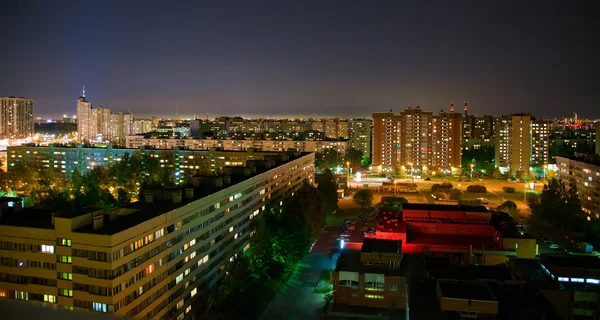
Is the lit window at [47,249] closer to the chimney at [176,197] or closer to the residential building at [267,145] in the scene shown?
the chimney at [176,197]

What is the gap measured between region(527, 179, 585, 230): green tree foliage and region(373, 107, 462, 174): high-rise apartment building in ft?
31.5

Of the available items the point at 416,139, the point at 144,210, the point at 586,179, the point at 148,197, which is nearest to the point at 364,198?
the point at 586,179

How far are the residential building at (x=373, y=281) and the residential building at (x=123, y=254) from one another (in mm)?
2056

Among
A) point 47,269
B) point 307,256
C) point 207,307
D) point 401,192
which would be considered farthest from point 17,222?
point 401,192

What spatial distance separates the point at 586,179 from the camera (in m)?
14.1

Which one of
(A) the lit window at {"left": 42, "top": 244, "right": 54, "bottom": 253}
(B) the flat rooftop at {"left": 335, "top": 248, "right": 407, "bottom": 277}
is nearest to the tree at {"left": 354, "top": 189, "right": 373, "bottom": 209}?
(B) the flat rooftop at {"left": 335, "top": 248, "right": 407, "bottom": 277}

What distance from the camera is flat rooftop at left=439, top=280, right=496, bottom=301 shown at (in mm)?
6012

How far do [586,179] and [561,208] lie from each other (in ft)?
5.95

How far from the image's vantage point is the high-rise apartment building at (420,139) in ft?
80.0

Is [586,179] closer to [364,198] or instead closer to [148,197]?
[364,198]

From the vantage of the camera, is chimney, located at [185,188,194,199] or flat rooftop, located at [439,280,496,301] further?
chimney, located at [185,188,194,199]

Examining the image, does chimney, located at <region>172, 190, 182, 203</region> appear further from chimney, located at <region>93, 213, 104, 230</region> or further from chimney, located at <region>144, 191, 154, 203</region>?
chimney, located at <region>93, 213, 104, 230</region>

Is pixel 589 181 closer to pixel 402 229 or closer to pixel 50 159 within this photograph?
pixel 402 229

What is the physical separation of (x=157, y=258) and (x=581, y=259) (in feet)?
23.2
